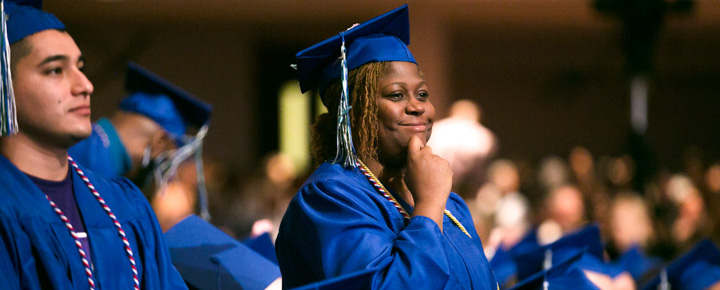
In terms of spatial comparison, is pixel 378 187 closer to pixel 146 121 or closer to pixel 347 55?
pixel 347 55

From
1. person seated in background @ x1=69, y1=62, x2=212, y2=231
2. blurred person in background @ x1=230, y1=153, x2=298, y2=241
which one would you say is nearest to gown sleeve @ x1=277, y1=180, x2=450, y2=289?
person seated in background @ x1=69, y1=62, x2=212, y2=231

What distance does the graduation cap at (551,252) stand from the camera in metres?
2.89

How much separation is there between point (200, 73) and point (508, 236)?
6.77m

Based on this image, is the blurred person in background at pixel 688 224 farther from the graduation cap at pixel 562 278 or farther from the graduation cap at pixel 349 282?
the graduation cap at pixel 349 282

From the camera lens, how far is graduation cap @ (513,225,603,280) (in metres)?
2.89

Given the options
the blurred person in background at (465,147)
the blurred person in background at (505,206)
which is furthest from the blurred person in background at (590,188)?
the blurred person in background at (465,147)

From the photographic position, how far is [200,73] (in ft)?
36.2

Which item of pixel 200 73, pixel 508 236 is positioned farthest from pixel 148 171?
pixel 200 73

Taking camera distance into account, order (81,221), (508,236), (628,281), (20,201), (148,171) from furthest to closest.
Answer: (508,236)
(148,171)
(628,281)
(81,221)
(20,201)

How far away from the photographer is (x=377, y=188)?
176cm

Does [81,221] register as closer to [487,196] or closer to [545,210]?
[545,210]

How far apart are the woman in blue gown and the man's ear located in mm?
1975

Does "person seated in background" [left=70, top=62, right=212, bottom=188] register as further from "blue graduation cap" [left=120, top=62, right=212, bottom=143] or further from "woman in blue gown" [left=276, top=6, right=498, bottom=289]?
"woman in blue gown" [left=276, top=6, right=498, bottom=289]

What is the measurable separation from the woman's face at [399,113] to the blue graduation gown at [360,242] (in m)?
0.10
